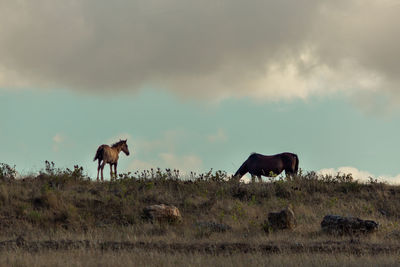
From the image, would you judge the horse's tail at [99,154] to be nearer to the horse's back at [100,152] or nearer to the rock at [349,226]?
the horse's back at [100,152]

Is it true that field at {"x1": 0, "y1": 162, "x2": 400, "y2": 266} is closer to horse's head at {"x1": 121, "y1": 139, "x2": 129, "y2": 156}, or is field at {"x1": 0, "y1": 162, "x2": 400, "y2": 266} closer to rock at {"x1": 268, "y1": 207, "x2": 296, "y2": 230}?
rock at {"x1": 268, "y1": 207, "x2": 296, "y2": 230}

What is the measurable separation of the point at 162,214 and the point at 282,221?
13.6 feet

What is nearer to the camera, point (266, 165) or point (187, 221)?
point (187, 221)

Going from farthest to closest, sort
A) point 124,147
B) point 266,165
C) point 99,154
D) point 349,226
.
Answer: point 124,147 < point 99,154 < point 266,165 < point 349,226

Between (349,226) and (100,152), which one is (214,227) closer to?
(349,226)

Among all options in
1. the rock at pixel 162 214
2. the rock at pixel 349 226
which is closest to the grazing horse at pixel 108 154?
the rock at pixel 162 214

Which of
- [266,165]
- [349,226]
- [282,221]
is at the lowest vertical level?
[349,226]

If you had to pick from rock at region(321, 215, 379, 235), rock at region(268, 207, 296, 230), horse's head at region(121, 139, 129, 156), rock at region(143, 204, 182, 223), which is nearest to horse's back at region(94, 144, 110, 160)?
horse's head at region(121, 139, 129, 156)

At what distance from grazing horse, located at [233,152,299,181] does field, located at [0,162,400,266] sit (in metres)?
4.59

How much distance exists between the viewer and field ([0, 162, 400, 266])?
38.7 ft

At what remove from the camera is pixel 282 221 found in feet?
52.2

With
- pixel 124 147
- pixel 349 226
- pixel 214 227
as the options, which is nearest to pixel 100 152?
pixel 124 147

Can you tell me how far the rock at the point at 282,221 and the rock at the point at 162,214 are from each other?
130 inches

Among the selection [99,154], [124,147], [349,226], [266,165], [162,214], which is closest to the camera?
[349,226]
